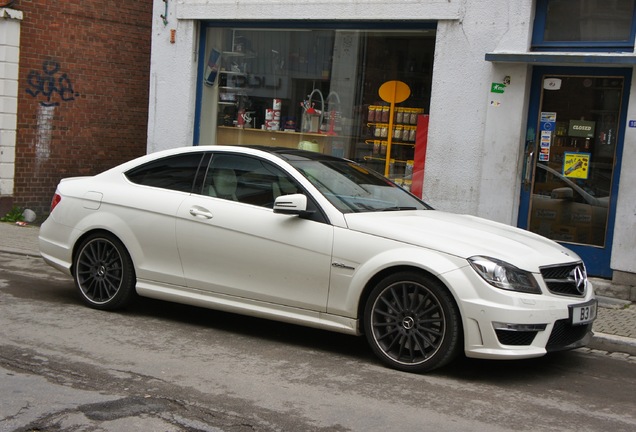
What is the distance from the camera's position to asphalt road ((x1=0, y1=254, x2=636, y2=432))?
5.01m

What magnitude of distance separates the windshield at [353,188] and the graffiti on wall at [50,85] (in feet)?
28.4

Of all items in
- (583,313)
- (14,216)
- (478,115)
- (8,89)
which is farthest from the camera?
(14,216)

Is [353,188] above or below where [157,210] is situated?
above

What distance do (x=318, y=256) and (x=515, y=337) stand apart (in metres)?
1.60

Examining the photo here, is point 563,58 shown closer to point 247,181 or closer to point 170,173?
point 247,181

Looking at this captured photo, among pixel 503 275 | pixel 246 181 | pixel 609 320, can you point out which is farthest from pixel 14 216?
pixel 503 275

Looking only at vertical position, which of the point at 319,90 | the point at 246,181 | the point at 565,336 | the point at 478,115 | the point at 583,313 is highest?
the point at 319,90

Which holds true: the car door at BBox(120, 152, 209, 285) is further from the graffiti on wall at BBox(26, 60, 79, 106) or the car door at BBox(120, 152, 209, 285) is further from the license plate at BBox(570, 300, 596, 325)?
the graffiti on wall at BBox(26, 60, 79, 106)

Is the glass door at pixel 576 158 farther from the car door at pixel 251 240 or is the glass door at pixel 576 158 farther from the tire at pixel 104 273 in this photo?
the tire at pixel 104 273

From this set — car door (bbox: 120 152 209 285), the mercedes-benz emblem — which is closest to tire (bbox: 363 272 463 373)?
the mercedes-benz emblem

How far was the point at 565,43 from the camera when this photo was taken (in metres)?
10.2

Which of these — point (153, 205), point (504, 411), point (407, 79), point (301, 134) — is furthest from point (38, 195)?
point (504, 411)

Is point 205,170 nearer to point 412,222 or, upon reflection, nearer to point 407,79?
point 412,222

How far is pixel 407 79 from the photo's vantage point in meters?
11.6
